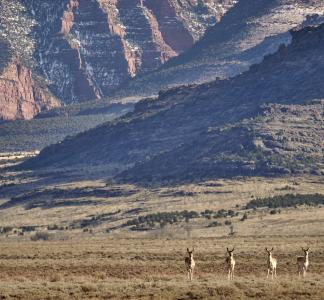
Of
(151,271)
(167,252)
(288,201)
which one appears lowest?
(288,201)

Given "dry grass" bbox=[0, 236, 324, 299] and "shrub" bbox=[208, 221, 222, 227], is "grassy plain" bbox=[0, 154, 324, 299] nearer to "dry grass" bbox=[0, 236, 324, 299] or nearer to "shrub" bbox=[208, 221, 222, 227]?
"dry grass" bbox=[0, 236, 324, 299]

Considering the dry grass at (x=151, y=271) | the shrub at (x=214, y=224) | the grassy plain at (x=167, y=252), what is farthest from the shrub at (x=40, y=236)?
the dry grass at (x=151, y=271)

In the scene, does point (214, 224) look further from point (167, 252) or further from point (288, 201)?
point (167, 252)

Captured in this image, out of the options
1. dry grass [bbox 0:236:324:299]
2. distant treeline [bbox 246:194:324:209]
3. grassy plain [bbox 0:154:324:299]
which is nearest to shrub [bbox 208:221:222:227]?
grassy plain [bbox 0:154:324:299]

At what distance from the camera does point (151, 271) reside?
8431cm

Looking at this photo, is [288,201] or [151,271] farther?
[288,201]

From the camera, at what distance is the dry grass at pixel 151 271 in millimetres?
67562

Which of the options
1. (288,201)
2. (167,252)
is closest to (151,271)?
(167,252)

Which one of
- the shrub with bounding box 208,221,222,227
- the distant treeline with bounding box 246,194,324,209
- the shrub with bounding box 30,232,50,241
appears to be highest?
the shrub with bounding box 30,232,50,241

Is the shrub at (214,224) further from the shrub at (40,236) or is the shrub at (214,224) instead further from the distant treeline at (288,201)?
the shrub at (40,236)

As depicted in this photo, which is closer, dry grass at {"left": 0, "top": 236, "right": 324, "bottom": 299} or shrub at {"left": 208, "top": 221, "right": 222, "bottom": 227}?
dry grass at {"left": 0, "top": 236, "right": 324, "bottom": 299}

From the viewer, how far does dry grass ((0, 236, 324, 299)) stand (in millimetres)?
67562

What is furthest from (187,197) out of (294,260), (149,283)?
(149,283)

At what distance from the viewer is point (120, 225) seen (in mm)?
166500
